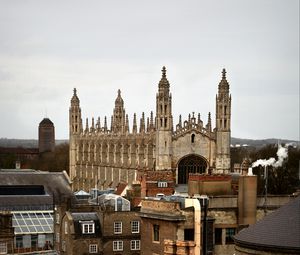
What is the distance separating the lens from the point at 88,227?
51.7 m

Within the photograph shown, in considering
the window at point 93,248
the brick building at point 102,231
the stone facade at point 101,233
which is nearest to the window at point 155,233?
the brick building at point 102,231

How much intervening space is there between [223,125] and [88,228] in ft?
148

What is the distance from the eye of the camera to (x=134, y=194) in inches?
2331

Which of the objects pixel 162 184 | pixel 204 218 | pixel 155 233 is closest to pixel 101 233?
pixel 162 184

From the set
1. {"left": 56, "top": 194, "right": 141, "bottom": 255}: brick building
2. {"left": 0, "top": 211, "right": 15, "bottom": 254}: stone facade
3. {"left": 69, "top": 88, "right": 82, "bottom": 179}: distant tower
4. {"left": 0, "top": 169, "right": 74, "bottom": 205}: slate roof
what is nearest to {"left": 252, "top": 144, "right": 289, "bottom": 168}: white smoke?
{"left": 56, "top": 194, "right": 141, "bottom": 255}: brick building

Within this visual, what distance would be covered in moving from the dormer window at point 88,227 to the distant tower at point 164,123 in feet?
133

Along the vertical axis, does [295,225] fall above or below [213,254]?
above

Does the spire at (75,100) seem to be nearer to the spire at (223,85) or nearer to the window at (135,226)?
the spire at (223,85)

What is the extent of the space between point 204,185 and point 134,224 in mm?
12717

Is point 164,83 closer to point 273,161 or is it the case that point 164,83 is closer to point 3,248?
point 273,161

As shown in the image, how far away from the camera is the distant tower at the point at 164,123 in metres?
92.2

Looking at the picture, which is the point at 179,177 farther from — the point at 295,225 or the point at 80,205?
the point at 295,225

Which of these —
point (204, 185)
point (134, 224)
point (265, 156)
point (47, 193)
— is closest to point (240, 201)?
point (204, 185)

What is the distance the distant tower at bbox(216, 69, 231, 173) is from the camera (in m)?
93.6
